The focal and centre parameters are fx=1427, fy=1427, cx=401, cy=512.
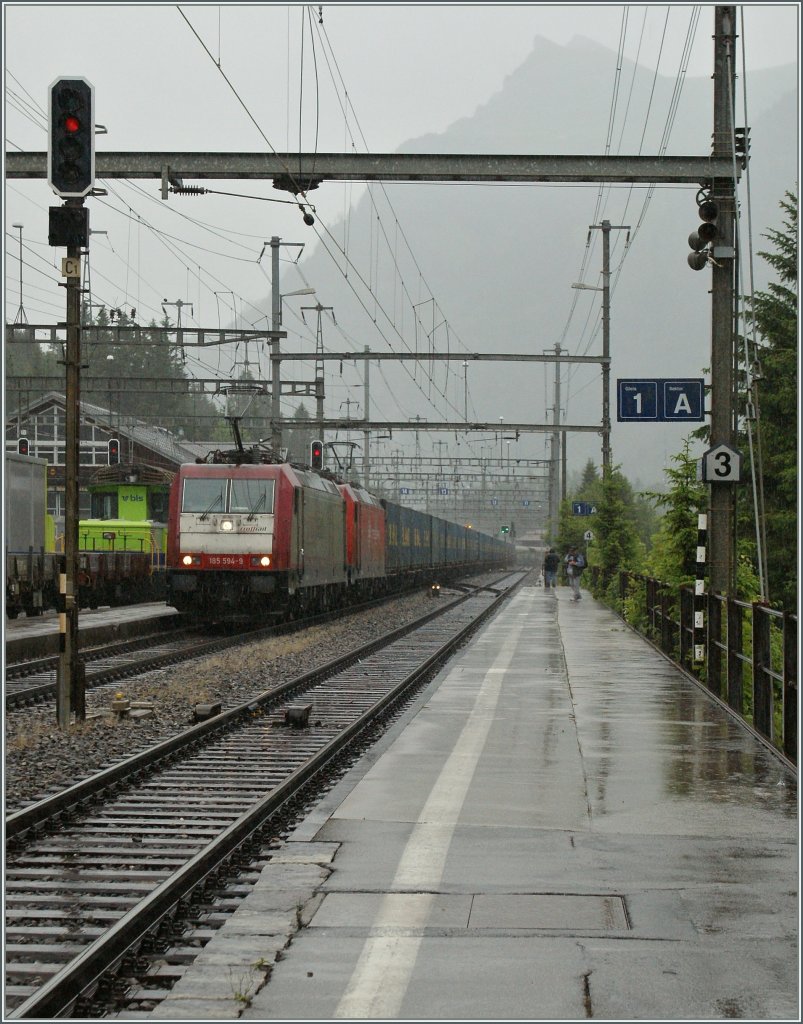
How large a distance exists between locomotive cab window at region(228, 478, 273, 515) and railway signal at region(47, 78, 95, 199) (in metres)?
14.4

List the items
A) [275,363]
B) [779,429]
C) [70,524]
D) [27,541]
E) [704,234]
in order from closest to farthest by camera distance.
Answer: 1. [70,524]
2. [704,234]
3. [27,541]
4. [275,363]
5. [779,429]

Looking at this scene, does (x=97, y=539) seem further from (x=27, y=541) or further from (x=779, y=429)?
(x=779, y=429)

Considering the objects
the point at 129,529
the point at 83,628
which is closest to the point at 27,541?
the point at 83,628

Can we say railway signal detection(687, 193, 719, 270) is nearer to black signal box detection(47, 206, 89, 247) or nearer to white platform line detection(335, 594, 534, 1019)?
white platform line detection(335, 594, 534, 1019)

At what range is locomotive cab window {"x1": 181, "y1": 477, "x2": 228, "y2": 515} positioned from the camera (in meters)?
26.0

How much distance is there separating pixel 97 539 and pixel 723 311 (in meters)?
24.4

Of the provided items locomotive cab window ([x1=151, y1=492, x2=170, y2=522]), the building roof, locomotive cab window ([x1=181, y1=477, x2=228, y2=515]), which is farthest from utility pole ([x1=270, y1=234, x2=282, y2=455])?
the building roof

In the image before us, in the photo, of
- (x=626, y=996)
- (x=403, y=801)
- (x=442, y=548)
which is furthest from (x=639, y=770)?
(x=442, y=548)

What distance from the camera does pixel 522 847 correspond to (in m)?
7.77

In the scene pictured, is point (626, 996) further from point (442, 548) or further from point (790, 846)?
point (442, 548)

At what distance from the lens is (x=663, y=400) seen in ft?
56.0

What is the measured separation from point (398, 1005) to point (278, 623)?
991 inches

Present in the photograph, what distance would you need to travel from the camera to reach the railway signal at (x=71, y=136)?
11633 mm

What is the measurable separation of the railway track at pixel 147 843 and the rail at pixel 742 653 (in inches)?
139
